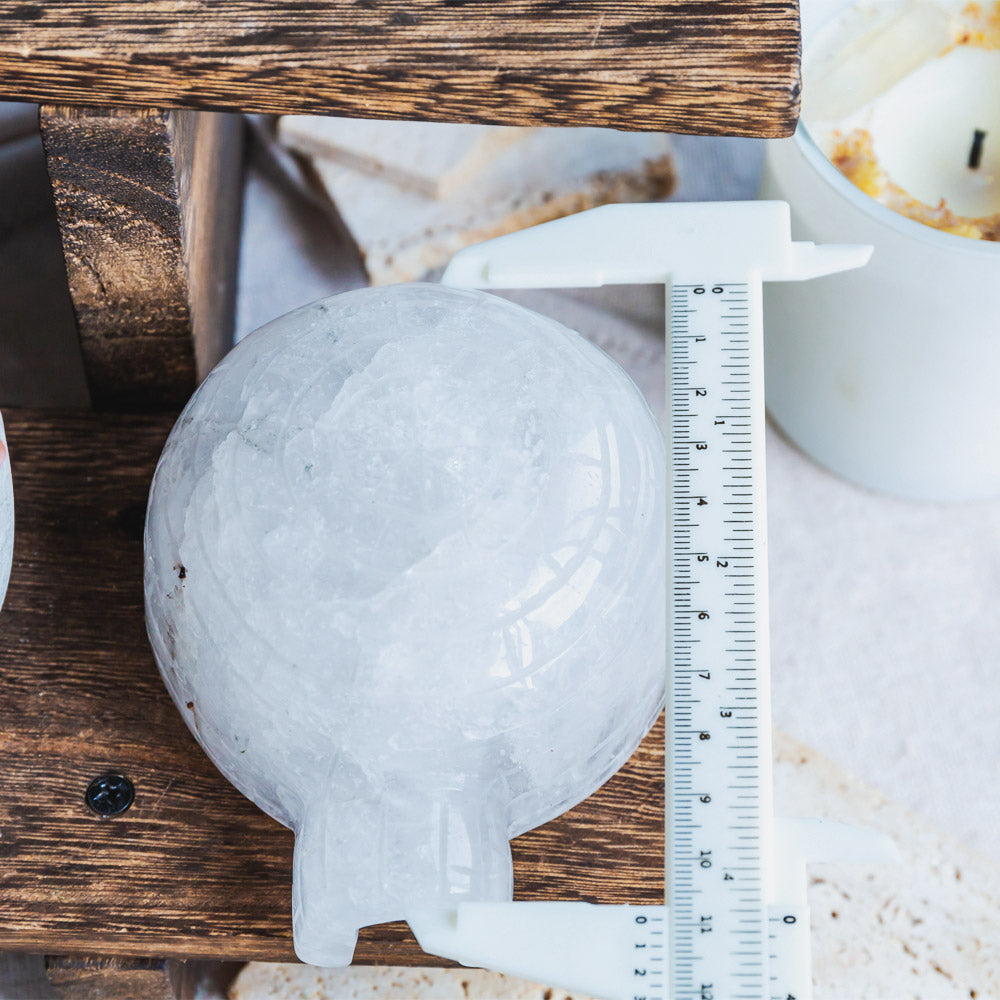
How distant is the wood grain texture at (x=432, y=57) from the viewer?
1.20 feet

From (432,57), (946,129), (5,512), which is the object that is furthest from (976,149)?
(5,512)

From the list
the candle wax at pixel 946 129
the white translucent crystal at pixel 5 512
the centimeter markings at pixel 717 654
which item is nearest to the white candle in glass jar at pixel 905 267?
the candle wax at pixel 946 129

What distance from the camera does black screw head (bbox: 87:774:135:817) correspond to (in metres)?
0.40

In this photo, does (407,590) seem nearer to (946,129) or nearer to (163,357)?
(163,357)

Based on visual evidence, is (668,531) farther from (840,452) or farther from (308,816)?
(840,452)

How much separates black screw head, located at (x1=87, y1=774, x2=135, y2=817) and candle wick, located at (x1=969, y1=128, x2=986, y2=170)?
→ 392 millimetres

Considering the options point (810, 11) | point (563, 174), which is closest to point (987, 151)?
point (810, 11)

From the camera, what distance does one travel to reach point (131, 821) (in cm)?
40

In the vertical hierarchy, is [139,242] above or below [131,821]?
above

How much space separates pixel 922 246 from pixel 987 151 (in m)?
0.10

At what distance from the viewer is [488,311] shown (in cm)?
36

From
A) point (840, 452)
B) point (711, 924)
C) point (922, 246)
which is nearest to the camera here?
point (711, 924)

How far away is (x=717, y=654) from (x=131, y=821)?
7.8 inches

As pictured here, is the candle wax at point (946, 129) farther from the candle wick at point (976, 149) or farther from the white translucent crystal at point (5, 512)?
the white translucent crystal at point (5, 512)
